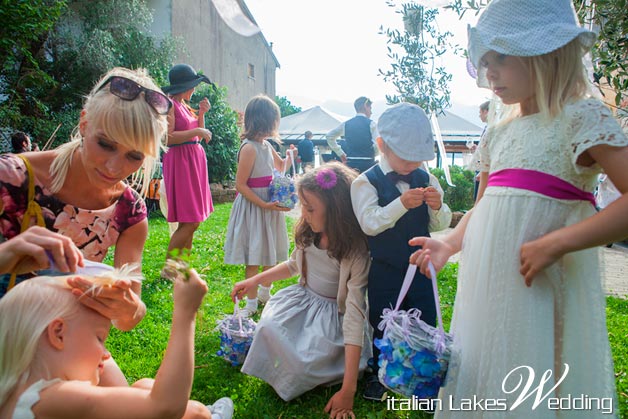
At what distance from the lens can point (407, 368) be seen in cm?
168

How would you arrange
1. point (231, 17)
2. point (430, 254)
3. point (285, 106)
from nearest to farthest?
point (430, 254) → point (231, 17) → point (285, 106)

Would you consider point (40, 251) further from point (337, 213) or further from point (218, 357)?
point (218, 357)

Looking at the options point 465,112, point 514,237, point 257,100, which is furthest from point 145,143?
point 465,112

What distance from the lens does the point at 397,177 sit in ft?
9.28

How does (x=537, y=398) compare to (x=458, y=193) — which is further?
(x=458, y=193)

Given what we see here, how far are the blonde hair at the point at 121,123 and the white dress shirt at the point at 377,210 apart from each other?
1199 millimetres

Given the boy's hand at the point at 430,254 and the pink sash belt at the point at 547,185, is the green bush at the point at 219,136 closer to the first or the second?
the boy's hand at the point at 430,254

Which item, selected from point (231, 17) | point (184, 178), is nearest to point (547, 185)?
point (184, 178)

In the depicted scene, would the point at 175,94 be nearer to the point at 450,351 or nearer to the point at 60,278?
the point at 60,278

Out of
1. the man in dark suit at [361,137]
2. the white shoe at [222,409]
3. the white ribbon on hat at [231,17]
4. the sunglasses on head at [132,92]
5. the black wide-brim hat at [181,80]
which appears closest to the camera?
the sunglasses on head at [132,92]

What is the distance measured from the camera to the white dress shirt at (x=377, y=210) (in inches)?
101

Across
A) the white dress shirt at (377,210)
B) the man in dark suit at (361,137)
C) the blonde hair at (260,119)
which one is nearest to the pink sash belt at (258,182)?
the blonde hair at (260,119)

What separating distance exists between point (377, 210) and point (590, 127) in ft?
4.13

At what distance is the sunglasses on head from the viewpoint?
6.64 feet
